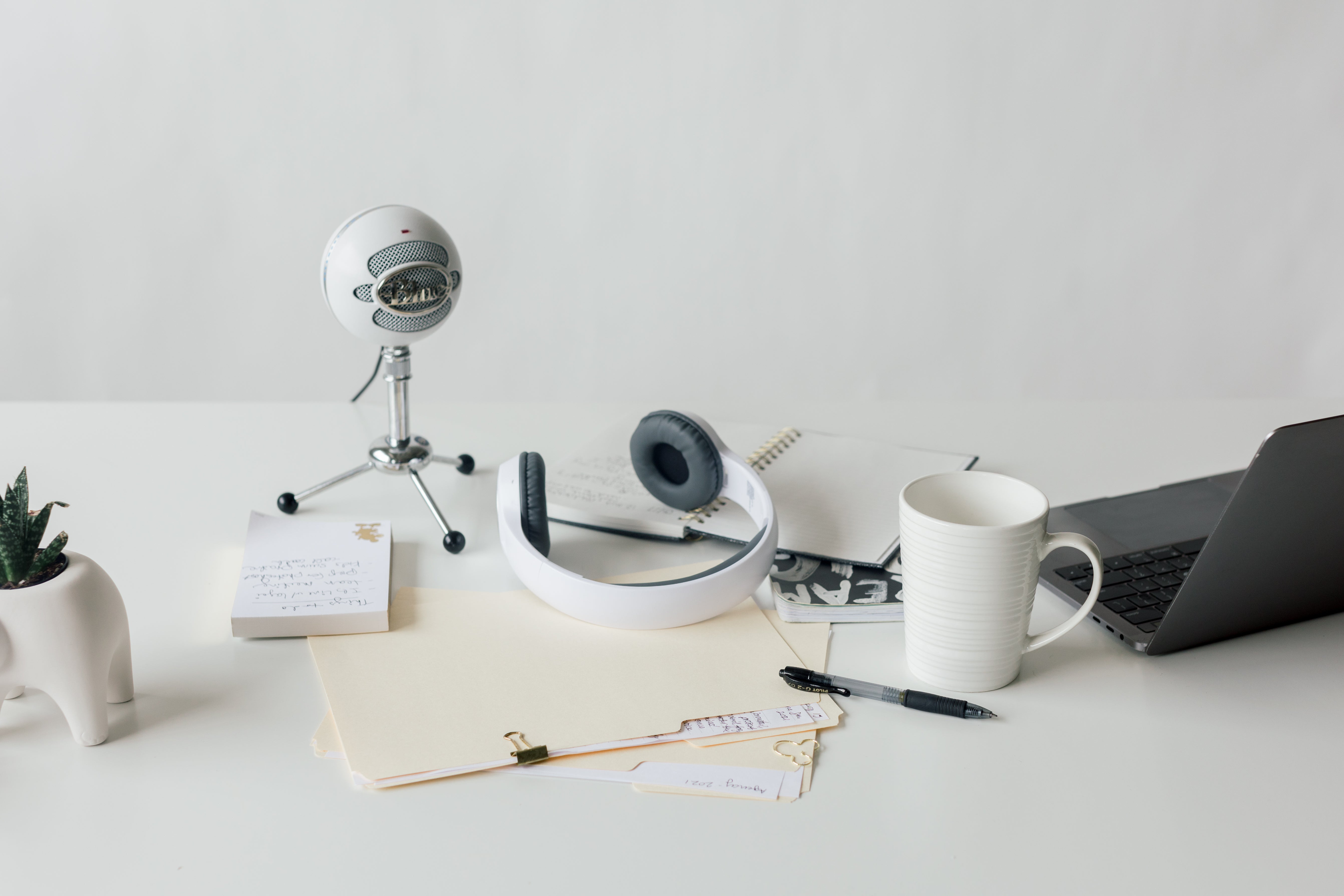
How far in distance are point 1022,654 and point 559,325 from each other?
2043 millimetres

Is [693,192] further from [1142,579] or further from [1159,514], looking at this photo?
[1142,579]

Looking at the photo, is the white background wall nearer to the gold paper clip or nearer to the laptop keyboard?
the laptop keyboard

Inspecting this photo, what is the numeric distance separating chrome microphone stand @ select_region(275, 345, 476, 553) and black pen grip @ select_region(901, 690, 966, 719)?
1.52 feet

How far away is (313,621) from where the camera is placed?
31.5 inches

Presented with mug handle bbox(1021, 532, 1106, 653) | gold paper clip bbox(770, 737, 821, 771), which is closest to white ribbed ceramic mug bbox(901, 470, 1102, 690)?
mug handle bbox(1021, 532, 1106, 653)

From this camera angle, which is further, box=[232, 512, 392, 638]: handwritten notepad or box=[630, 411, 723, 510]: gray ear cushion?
box=[630, 411, 723, 510]: gray ear cushion

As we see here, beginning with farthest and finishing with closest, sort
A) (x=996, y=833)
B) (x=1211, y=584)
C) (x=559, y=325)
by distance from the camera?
1. (x=559, y=325)
2. (x=1211, y=584)
3. (x=996, y=833)

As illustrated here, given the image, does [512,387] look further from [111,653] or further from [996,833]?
[996,833]

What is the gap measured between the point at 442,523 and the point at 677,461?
0.77 feet

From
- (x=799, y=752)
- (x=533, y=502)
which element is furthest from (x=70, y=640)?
(x=799, y=752)

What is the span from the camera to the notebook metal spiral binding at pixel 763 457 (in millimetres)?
975

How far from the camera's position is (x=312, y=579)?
0.86m

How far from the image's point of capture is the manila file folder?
68 centimetres

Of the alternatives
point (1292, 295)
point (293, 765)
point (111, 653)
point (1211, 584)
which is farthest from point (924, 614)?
point (1292, 295)
